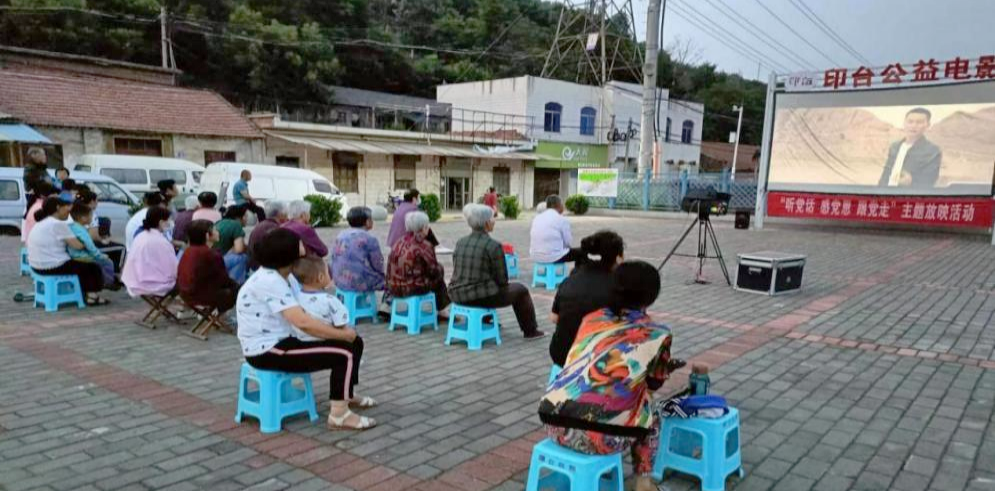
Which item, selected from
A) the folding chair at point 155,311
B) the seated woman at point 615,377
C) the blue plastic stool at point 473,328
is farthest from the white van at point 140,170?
the seated woman at point 615,377

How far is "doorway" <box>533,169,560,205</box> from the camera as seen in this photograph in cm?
3275

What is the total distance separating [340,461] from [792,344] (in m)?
4.36

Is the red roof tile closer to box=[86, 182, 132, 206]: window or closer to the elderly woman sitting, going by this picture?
box=[86, 182, 132, 206]: window

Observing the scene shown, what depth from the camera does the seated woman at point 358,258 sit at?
20.0 feet

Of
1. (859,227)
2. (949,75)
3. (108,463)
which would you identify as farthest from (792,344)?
(859,227)

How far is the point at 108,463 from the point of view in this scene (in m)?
3.15

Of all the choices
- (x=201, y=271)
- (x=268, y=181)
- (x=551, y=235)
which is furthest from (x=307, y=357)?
(x=268, y=181)

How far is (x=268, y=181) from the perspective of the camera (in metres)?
17.4

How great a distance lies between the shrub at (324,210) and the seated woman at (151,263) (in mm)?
10248

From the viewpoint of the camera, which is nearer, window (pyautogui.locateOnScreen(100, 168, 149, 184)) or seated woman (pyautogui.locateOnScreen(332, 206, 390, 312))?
seated woman (pyautogui.locateOnScreen(332, 206, 390, 312))

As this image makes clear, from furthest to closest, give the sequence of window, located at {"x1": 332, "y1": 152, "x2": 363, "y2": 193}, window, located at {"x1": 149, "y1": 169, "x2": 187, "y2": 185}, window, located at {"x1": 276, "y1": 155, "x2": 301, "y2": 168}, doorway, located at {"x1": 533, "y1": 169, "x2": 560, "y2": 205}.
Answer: doorway, located at {"x1": 533, "y1": 169, "x2": 560, "y2": 205} → window, located at {"x1": 332, "y1": 152, "x2": 363, "y2": 193} → window, located at {"x1": 276, "y1": 155, "x2": 301, "y2": 168} → window, located at {"x1": 149, "y1": 169, "x2": 187, "y2": 185}

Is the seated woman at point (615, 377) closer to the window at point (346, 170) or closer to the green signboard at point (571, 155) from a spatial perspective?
the window at point (346, 170)

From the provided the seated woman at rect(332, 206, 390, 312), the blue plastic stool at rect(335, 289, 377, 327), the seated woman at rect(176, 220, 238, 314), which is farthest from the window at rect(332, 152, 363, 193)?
the seated woman at rect(176, 220, 238, 314)

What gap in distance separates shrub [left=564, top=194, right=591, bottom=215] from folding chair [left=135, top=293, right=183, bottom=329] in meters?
18.4
